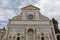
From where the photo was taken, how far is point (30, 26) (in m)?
25.7

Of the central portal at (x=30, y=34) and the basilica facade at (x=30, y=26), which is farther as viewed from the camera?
the central portal at (x=30, y=34)

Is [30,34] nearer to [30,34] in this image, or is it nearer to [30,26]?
[30,34]

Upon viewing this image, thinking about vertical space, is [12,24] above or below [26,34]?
above

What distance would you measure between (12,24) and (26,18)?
2.90 m

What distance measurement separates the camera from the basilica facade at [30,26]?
25.1 meters

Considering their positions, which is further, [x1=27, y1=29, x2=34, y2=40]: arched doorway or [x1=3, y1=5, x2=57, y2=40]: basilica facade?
[x1=27, y1=29, x2=34, y2=40]: arched doorway

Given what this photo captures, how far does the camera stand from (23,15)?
87.3 ft

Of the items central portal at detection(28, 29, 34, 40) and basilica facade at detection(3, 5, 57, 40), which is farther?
central portal at detection(28, 29, 34, 40)

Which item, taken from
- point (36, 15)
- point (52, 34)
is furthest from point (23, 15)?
point (52, 34)

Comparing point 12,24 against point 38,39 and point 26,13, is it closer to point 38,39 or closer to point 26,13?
point 26,13

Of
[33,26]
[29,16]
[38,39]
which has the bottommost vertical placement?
[38,39]

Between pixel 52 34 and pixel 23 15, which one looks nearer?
pixel 52 34

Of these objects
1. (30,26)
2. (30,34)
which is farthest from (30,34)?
(30,26)

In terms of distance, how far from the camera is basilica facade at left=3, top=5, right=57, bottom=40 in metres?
25.1
